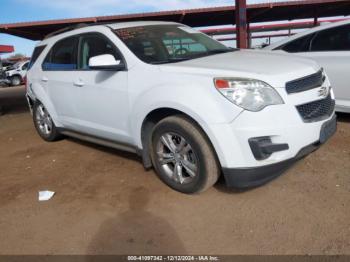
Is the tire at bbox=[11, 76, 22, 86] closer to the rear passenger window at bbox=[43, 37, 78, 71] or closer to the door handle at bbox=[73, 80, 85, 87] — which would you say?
the rear passenger window at bbox=[43, 37, 78, 71]

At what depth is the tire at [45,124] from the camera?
5773 millimetres

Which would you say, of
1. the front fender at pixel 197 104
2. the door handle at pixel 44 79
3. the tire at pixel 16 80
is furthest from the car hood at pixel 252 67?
the tire at pixel 16 80

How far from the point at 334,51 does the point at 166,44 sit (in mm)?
2724

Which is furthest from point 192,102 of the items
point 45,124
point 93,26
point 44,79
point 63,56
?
point 45,124

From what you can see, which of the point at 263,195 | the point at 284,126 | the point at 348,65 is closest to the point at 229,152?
the point at 284,126

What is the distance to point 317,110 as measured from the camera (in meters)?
3.36

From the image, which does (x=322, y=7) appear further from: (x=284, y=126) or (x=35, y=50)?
(x=284, y=126)

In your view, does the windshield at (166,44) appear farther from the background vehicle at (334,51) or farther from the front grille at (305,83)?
the background vehicle at (334,51)

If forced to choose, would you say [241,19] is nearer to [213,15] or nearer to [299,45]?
[213,15]

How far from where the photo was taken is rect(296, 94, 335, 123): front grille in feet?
10.5

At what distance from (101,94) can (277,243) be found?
253 centimetres

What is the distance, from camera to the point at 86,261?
2.76 metres

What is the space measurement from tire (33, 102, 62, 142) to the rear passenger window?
0.76 meters

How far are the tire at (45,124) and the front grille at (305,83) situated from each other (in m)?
3.80
